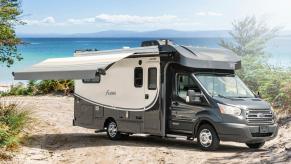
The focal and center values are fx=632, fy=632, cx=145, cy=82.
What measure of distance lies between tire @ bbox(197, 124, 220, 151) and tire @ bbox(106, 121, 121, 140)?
11.6ft

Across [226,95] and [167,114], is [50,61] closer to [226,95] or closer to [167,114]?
[167,114]

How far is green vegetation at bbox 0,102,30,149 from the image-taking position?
51.0ft

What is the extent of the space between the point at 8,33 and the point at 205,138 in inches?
239

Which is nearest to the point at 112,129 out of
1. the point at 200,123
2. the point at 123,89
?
the point at 123,89

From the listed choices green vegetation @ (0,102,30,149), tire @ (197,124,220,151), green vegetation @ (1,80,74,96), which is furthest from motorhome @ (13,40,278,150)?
green vegetation @ (1,80,74,96)

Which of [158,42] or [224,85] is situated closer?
[224,85]

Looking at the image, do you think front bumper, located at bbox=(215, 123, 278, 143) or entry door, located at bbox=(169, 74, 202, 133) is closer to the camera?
front bumper, located at bbox=(215, 123, 278, 143)

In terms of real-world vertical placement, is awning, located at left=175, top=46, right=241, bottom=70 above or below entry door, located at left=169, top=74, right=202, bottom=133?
above

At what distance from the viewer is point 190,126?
16.8 metres

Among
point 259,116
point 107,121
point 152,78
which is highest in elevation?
point 152,78

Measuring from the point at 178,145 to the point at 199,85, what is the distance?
2.15 meters

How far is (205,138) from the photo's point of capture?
16.2 metres

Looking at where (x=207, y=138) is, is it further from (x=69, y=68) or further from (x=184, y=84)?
(x=69, y=68)

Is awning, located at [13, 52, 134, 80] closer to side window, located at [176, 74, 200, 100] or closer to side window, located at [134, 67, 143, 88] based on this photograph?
side window, located at [134, 67, 143, 88]
